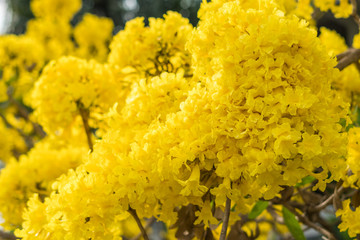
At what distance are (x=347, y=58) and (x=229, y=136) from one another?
0.46 m

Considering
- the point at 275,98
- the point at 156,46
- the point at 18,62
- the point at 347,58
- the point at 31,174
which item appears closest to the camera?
the point at 275,98

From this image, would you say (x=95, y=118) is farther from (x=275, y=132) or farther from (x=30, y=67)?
(x=30, y=67)

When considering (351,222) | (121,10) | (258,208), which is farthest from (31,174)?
(121,10)

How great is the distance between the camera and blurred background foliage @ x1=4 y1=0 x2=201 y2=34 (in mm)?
4992

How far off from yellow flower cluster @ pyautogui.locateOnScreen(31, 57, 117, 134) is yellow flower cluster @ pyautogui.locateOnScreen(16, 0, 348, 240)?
398 mm

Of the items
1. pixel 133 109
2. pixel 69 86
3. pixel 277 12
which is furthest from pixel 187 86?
pixel 69 86

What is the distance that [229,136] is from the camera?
615mm

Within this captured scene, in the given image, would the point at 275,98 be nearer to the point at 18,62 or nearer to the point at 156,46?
the point at 156,46

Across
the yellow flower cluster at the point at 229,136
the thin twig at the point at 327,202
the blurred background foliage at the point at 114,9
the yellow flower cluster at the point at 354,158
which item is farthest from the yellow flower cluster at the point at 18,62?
the blurred background foliage at the point at 114,9

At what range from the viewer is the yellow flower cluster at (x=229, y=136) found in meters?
0.58

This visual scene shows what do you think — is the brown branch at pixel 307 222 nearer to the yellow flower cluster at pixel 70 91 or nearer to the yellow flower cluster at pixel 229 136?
the yellow flower cluster at pixel 229 136

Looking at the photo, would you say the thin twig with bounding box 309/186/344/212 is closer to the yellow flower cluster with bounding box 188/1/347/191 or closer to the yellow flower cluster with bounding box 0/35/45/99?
the yellow flower cluster with bounding box 188/1/347/191

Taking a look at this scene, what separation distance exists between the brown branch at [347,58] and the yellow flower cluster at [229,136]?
27 centimetres

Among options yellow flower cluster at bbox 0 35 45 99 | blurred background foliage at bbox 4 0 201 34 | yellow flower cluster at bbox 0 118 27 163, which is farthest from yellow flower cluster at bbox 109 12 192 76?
blurred background foliage at bbox 4 0 201 34
